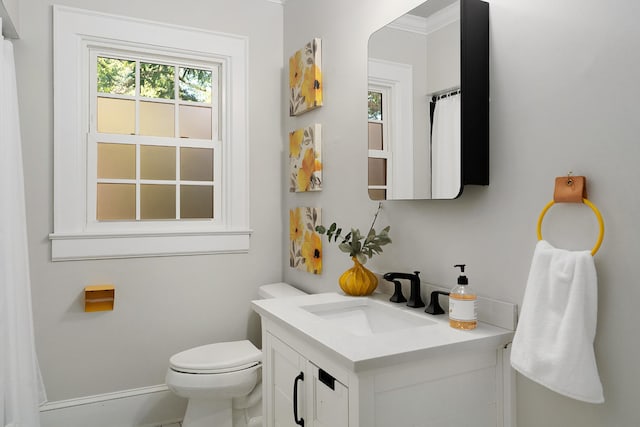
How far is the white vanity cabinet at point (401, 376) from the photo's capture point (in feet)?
3.89

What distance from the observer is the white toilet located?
88.0 inches

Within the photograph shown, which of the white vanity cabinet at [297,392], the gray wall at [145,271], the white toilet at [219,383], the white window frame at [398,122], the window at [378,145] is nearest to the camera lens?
the white vanity cabinet at [297,392]

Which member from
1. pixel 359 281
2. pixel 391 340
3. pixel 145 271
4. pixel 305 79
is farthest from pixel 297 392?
pixel 305 79

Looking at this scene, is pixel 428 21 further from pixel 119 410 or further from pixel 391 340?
pixel 119 410

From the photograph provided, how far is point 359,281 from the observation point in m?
1.89

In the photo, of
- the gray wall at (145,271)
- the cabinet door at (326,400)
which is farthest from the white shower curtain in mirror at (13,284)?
the cabinet door at (326,400)

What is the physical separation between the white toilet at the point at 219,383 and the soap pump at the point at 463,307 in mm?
1283

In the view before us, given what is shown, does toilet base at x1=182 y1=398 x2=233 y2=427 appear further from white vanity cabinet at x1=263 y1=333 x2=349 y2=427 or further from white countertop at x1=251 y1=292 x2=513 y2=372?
white countertop at x1=251 y1=292 x2=513 y2=372

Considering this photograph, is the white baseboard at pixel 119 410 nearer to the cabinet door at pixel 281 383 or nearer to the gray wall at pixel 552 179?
the cabinet door at pixel 281 383

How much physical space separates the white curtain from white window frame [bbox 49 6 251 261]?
156 centimetres

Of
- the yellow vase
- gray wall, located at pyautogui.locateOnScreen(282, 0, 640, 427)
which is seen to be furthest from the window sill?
gray wall, located at pyautogui.locateOnScreen(282, 0, 640, 427)

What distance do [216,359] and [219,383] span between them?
135mm

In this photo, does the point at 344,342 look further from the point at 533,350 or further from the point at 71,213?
the point at 71,213

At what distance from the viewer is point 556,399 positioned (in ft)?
4.06
